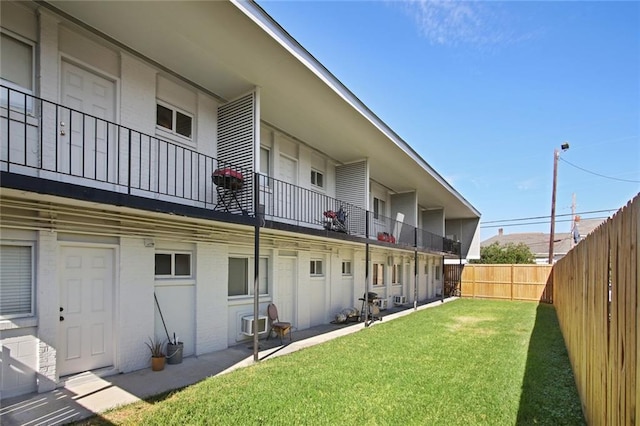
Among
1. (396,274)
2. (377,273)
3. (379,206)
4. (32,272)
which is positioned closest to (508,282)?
(396,274)

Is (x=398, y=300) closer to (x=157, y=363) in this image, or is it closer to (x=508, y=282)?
(x=508, y=282)

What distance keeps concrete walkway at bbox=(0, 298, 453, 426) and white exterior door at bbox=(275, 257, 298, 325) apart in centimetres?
199

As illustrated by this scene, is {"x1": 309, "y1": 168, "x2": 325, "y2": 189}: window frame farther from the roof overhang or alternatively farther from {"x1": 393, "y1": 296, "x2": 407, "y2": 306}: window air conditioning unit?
{"x1": 393, "y1": 296, "x2": 407, "y2": 306}: window air conditioning unit

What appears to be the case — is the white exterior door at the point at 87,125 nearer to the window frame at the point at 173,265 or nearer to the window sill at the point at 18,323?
the window frame at the point at 173,265

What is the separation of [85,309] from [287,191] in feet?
19.0

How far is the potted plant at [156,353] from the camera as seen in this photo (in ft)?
20.4

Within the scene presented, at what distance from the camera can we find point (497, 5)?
739cm

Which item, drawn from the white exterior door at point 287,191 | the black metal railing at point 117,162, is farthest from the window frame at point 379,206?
the white exterior door at point 287,191

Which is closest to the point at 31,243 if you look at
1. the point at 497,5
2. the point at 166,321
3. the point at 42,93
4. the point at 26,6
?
the point at 42,93

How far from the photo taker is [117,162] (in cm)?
616

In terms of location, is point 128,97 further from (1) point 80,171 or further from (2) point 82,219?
(2) point 82,219

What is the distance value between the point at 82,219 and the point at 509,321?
1268 cm

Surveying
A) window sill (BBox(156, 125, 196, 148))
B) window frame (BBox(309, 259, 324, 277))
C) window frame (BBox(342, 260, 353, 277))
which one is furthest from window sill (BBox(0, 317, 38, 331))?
window frame (BBox(342, 260, 353, 277))

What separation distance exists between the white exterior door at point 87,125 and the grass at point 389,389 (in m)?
3.68
